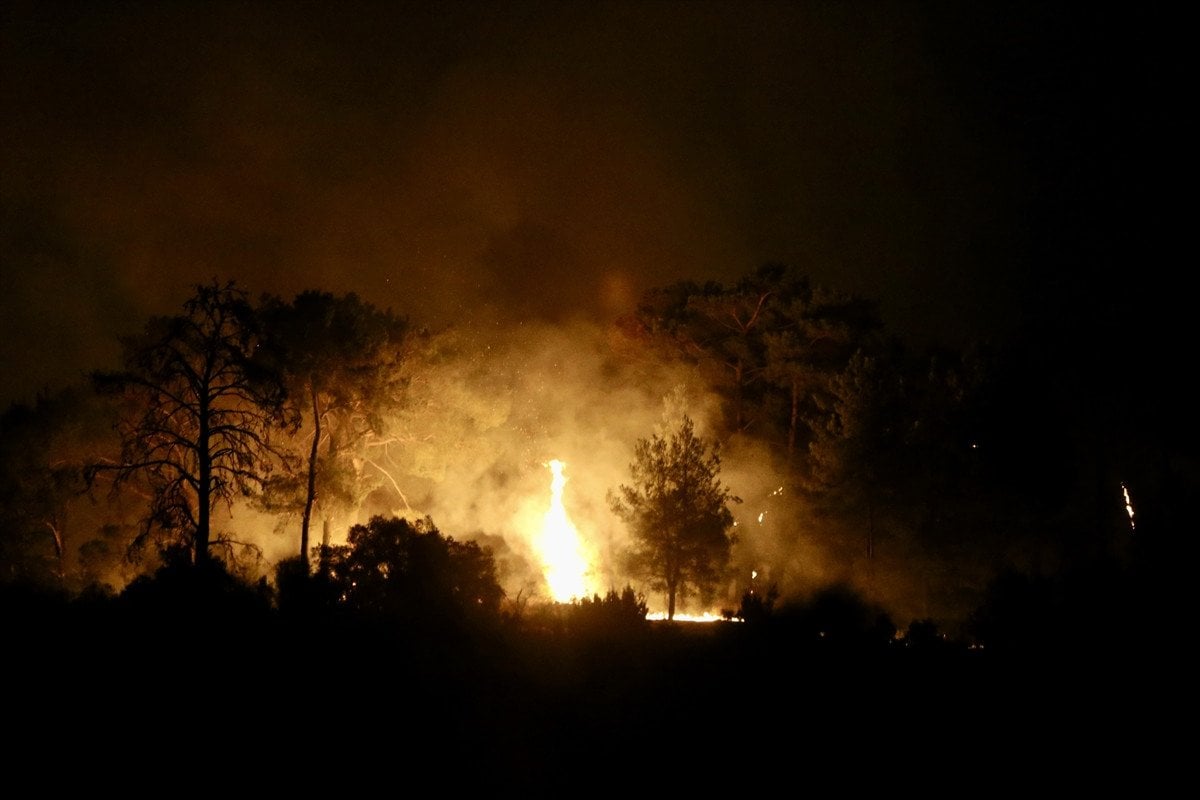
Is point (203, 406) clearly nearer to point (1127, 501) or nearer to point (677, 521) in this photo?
point (677, 521)

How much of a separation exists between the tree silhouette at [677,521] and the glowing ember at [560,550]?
Result: 6354mm

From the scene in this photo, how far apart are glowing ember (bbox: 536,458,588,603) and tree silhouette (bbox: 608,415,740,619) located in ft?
20.8

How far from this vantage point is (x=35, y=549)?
3189 cm

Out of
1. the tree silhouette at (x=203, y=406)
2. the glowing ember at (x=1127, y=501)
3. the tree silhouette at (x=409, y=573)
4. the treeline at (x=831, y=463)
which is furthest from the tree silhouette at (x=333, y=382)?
the glowing ember at (x=1127, y=501)

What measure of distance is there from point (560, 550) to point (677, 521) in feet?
30.2

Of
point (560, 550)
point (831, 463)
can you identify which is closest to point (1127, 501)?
point (831, 463)

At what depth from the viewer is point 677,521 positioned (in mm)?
26500

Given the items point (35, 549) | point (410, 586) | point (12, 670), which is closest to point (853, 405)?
point (410, 586)

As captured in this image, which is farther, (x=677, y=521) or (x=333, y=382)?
(x=333, y=382)

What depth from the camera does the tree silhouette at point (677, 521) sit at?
87.0 feet

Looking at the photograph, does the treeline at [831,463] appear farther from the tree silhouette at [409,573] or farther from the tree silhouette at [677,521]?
the tree silhouette at [409,573]

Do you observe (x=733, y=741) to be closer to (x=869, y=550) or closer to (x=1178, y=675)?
(x=1178, y=675)

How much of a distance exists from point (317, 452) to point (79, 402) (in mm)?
9298

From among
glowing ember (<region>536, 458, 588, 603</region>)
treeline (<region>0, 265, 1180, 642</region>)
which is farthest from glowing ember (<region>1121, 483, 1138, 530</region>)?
glowing ember (<region>536, 458, 588, 603</region>)
